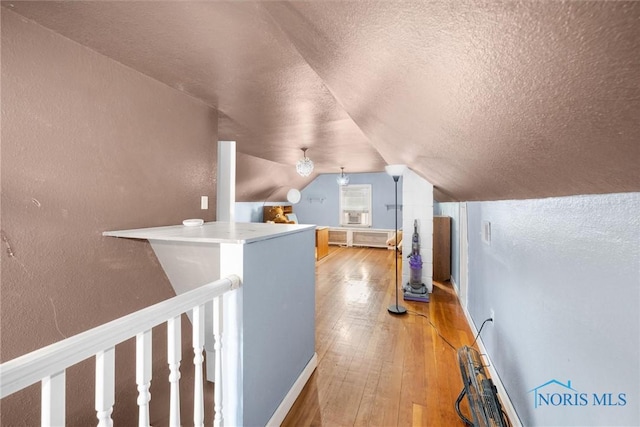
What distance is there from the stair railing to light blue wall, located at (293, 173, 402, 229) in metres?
6.41

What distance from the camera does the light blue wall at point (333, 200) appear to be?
7043mm

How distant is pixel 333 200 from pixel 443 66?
269 inches

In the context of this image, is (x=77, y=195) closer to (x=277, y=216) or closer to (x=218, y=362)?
(x=218, y=362)

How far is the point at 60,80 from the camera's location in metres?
1.15

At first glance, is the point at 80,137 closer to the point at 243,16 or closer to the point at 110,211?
the point at 110,211

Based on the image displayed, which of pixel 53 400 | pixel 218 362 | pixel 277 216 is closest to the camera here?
pixel 53 400

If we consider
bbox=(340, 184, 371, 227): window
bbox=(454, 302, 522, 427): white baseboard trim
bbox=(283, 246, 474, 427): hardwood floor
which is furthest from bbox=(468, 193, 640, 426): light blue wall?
bbox=(340, 184, 371, 227): window

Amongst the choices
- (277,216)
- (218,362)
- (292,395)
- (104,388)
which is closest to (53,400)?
(104,388)

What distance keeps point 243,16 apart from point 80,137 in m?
0.95

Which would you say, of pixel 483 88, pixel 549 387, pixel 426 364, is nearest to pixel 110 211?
pixel 483 88

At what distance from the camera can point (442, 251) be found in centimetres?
422

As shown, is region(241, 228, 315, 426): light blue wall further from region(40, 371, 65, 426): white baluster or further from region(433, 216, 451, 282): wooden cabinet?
region(433, 216, 451, 282): wooden cabinet

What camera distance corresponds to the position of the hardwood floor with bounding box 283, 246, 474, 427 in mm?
1604

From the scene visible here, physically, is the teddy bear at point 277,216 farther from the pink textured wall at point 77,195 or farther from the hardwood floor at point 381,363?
the pink textured wall at point 77,195
